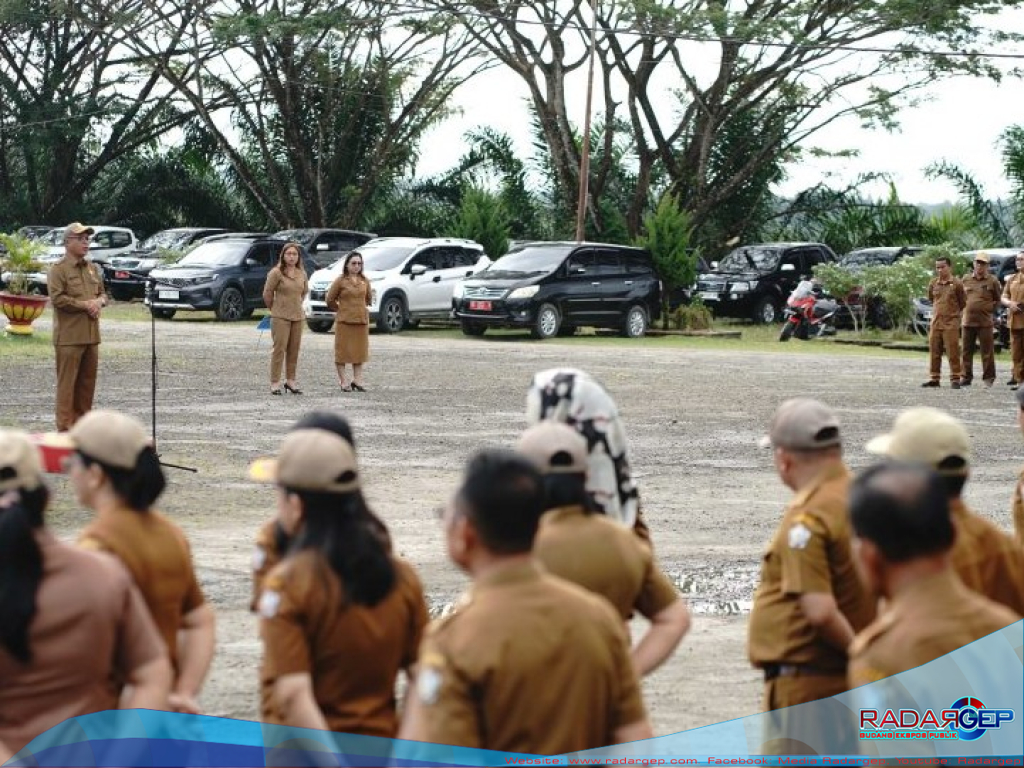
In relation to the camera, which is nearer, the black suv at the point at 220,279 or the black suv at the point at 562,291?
the black suv at the point at 562,291

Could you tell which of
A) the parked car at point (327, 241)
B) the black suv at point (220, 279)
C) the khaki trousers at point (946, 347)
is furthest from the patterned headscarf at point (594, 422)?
the parked car at point (327, 241)

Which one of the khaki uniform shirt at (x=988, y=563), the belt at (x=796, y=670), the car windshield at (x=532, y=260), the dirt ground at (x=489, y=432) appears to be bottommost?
the dirt ground at (x=489, y=432)

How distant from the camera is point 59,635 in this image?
12.1ft

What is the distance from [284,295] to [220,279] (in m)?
14.2

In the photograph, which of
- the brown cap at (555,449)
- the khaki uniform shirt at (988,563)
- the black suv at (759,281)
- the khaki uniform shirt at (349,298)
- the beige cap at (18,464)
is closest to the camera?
the beige cap at (18,464)

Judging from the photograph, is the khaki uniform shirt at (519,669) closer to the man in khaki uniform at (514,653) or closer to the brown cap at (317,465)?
the man in khaki uniform at (514,653)

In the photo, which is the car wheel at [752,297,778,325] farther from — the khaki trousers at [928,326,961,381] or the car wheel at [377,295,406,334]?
the khaki trousers at [928,326,961,381]

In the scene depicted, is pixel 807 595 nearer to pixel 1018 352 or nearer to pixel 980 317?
pixel 1018 352

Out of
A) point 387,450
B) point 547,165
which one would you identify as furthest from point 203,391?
point 547,165

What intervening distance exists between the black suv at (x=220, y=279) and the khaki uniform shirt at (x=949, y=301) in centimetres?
1530

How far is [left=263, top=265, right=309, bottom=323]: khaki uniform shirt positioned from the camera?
64.2ft

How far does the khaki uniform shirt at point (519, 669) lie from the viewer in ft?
10.8

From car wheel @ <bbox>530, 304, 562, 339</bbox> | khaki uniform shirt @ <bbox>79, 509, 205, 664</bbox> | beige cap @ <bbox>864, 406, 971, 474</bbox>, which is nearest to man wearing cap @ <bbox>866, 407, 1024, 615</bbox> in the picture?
beige cap @ <bbox>864, 406, 971, 474</bbox>

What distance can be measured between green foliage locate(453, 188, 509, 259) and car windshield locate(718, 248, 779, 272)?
5487 millimetres
